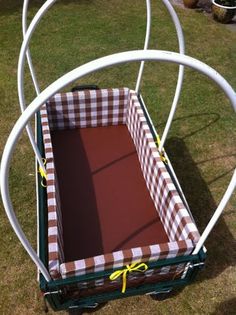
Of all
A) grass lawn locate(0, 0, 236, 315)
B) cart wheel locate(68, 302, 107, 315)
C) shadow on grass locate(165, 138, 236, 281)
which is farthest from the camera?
shadow on grass locate(165, 138, 236, 281)

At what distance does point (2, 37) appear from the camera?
6.74 meters

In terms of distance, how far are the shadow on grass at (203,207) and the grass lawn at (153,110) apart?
11 millimetres

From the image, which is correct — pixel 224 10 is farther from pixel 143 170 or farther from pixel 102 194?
pixel 102 194

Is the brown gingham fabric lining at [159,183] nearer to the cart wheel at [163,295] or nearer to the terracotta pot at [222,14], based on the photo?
the cart wheel at [163,295]

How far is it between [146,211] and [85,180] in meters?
0.72

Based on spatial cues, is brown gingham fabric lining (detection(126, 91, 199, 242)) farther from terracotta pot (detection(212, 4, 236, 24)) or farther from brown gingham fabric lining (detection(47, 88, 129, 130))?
terracotta pot (detection(212, 4, 236, 24))

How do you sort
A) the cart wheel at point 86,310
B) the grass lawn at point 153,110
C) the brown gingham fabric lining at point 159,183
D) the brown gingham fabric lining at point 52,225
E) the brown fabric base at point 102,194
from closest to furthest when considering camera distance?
the brown gingham fabric lining at point 52,225
the brown gingham fabric lining at point 159,183
the cart wheel at point 86,310
the brown fabric base at point 102,194
the grass lawn at point 153,110

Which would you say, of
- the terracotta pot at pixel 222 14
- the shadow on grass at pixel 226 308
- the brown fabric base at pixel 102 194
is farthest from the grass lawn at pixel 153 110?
the brown fabric base at pixel 102 194

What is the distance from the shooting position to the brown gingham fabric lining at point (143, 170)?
250 centimetres

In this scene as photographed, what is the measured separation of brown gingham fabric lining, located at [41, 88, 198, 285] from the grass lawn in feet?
2.48

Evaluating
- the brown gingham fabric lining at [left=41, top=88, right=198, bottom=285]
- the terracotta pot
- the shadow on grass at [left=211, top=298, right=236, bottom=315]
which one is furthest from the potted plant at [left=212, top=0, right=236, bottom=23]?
the shadow on grass at [left=211, top=298, right=236, bottom=315]

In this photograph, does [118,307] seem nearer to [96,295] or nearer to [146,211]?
[96,295]

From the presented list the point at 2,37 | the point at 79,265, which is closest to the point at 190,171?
the point at 79,265

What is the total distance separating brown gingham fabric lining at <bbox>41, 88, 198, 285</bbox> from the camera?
8.19ft
